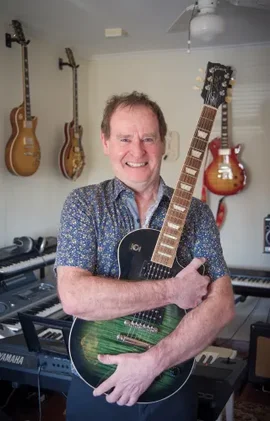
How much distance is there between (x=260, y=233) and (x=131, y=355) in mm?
3048

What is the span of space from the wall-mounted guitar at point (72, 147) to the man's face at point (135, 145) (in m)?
2.60

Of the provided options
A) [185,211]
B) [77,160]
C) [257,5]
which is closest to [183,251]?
[185,211]

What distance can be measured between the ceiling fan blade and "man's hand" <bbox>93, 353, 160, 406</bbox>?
7.60 ft

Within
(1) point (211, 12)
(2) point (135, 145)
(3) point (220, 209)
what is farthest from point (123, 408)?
(3) point (220, 209)

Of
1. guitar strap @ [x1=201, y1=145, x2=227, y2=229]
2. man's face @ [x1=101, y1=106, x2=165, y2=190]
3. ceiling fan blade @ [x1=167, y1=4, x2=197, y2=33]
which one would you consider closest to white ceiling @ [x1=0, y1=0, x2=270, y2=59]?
ceiling fan blade @ [x1=167, y1=4, x2=197, y2=33]

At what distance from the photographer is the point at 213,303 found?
124 cm

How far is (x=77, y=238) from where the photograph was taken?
4.01 feet

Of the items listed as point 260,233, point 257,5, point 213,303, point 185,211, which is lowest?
point 260,233

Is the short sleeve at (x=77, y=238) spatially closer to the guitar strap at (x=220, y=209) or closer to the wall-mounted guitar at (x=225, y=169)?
the wall-mounted guitar at (x=225, y=169)

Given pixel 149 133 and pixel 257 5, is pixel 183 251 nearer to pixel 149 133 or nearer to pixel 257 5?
pixel 149 133

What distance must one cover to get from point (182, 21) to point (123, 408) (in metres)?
2.68

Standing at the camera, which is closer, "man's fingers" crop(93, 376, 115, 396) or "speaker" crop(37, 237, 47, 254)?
"man's fingers" crop(93, 376, 115, 396)

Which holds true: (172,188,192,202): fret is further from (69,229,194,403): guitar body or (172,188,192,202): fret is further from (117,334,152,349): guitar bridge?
(117,334,152,349): guitar bridge

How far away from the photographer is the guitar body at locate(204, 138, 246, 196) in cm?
385
